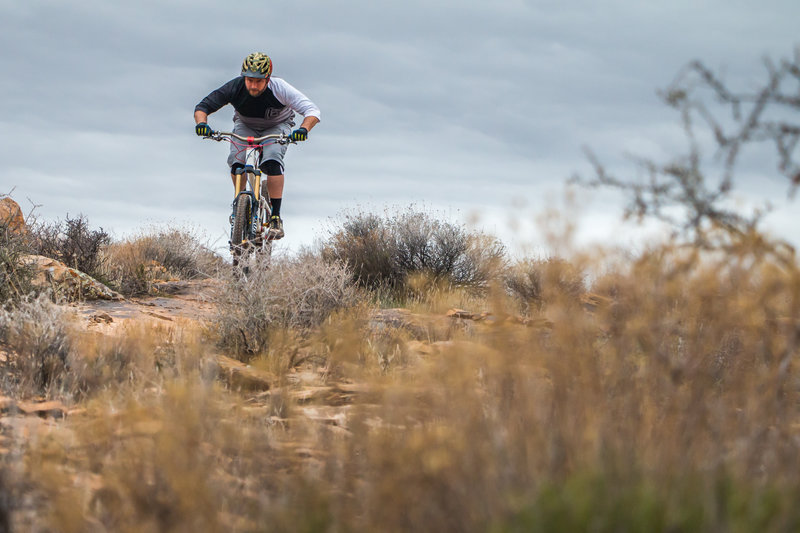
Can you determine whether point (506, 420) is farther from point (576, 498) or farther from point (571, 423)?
point (576, 498)

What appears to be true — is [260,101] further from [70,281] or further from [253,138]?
[70,281]

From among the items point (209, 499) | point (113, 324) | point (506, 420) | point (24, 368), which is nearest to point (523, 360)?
point (506, 420)

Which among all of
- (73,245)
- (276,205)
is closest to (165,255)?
(73,245)

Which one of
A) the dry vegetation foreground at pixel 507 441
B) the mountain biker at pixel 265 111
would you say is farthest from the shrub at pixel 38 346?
the mountain biker at pixel 265 111

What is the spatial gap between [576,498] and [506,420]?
0.65 meters

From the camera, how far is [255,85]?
814cm

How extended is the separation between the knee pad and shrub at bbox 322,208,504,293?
345cm

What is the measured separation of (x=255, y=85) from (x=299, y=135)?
0.88 m

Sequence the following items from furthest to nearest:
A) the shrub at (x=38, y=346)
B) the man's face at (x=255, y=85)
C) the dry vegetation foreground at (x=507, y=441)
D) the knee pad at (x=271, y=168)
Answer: the knee pad at (x=271, y=168) < the man's face at (x=255, y=85) < the shrub at (x=38, y=346) < the dry vegetation foreground at (x=507, y=441)

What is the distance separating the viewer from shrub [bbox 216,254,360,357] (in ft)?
18.9

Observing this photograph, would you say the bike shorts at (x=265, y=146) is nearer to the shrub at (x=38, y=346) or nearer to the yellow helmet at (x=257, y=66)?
the yellow helmet at (x=257, y=66)

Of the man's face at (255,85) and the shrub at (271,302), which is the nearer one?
the shrub at (271,302)

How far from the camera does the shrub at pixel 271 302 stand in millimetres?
5750

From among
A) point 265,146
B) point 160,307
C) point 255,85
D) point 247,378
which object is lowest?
point 247,378
